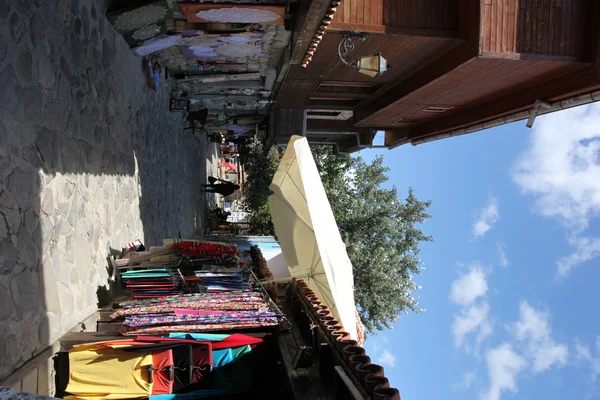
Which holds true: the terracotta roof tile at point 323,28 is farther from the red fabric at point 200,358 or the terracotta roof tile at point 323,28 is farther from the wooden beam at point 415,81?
the red fabric at point 200,358

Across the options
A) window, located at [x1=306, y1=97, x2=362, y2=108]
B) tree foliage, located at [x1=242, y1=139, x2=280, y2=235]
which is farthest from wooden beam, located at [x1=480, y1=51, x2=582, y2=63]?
tree foliage, located at [x1=242, y1=139, x2=280, y2=235]

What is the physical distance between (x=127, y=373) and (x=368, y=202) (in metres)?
14.2

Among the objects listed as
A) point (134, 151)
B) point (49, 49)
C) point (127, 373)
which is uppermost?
point (49, 49)

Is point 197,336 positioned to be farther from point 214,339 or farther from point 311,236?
point 311,236

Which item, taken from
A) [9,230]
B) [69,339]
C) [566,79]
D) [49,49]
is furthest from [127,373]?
[566,79]

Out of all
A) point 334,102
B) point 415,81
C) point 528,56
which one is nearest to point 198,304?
point 528,56

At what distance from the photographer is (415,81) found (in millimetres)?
10164

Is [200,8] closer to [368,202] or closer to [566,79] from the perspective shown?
[566,79]

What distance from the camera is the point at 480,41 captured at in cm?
740

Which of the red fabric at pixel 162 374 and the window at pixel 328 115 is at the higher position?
the window at pixel 328 115

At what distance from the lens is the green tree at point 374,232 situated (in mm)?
15969

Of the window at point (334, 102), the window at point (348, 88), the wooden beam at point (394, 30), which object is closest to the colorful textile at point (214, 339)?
the wooden beam at point (394, 30)

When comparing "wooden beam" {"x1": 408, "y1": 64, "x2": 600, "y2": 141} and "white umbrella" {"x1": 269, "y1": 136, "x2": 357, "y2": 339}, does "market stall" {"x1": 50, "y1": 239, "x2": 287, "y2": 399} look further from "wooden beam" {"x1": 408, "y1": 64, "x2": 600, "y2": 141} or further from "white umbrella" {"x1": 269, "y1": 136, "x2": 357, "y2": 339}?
"wooden beam" {"x1": 408, "y1": 64, "x2": 600, "y2": 141}

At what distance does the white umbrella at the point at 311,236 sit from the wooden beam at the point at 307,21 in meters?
1.85
